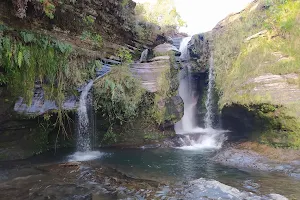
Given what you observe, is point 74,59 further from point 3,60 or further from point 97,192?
point 97,192

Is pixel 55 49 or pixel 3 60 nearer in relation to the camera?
pixel 3 60

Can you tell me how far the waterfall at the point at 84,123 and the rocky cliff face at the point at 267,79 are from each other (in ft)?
22.2

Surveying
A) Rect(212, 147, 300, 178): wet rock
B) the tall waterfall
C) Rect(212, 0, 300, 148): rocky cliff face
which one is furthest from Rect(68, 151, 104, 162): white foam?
Rect(212, 0, 300, 148): rocky cliff face

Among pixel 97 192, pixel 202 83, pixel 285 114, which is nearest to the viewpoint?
pixel 97 192

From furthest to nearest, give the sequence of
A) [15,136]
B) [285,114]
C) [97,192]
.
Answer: [15,136] → [285,114] → [97,192]

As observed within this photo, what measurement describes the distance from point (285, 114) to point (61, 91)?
913 centimetres

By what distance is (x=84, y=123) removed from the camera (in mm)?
11438

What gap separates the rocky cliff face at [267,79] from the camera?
9602mm

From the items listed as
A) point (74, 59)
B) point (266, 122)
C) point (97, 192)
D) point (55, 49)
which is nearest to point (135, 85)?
point (74, 59)

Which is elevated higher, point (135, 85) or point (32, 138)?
point (135, 85)

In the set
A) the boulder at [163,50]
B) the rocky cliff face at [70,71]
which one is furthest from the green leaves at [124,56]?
the boulder at [163,50]

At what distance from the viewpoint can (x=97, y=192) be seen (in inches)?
228

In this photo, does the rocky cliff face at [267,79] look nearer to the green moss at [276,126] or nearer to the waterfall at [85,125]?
the green moss at [276,126]

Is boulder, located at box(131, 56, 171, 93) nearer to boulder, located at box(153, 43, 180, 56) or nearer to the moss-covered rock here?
boulder, located at box(153, 43, 180, 56)
